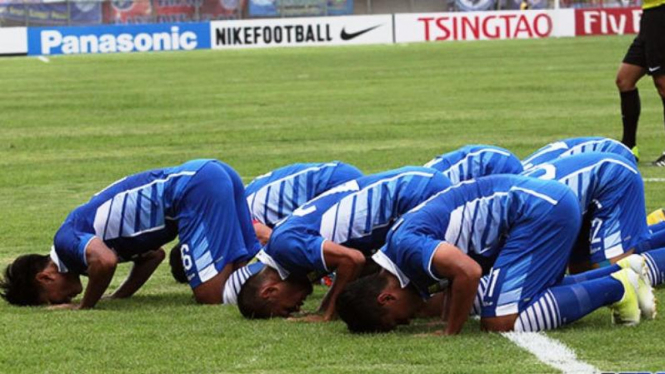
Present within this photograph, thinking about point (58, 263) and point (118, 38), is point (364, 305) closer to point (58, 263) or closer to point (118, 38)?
point (58, 263)

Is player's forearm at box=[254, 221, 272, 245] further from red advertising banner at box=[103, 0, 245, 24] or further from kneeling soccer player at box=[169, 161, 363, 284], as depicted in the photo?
red advertising banner at box=[103, 0, 245, 24]

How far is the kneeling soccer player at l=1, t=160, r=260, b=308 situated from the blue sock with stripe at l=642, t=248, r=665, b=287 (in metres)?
2.16

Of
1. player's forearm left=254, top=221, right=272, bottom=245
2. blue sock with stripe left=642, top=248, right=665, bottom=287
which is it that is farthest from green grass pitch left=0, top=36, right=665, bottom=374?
player's forearm left=254, top=221, right=272, bottom=245

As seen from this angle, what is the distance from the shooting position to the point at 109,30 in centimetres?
4625

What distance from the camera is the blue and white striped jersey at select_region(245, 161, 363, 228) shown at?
8.80 m

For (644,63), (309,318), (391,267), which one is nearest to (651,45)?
→ (644,63)

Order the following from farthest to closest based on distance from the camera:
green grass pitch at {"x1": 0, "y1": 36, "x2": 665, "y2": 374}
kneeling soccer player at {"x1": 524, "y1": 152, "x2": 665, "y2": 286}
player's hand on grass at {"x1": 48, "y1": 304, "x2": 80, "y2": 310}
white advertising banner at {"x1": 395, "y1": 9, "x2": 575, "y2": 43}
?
white advertising banner at {"x1": 395, "y1": 9, "x2": 575, "y2": 43}, player's hand on grass at {"x1": 48, "y1": 304, "x2": 80, "y2": 310}, kneeling soccer player at {"x1": 524, "y1": 152, "x2": 665, "y2": 286}, green grass pitch at {"x1": 0, "y1": 36, "x2": 665, "y2": 374}

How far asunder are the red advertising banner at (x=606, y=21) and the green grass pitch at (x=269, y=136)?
11.9 feet

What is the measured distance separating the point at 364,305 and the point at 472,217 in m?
0.64

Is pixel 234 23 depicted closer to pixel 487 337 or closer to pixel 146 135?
pixel 146 135

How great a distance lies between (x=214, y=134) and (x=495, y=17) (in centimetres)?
3036

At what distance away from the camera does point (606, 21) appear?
47125 mm

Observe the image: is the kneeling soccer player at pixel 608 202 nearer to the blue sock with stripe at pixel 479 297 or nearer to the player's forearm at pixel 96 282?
the blue sock with stripe at pixel 479 297

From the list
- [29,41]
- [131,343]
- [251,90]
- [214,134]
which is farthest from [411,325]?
[29,41]
